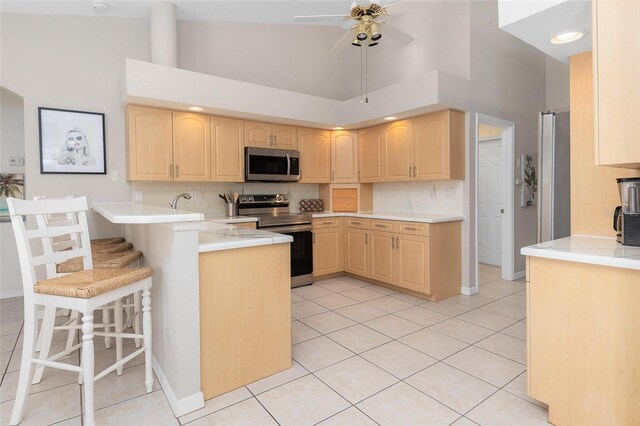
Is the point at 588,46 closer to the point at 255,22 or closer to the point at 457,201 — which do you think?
the point at 457,201

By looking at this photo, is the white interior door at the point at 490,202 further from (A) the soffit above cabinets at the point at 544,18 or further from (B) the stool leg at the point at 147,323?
(B) the stool leg at the point at 147,323

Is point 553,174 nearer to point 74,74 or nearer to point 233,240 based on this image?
point 233,240

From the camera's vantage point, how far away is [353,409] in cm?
186

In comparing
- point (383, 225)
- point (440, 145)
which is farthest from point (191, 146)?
point (440, 145)

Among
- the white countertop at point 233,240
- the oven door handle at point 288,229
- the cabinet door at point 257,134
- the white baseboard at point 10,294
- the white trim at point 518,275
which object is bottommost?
the white trim at point 518,275

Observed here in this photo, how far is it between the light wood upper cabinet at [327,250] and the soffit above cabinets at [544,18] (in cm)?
312

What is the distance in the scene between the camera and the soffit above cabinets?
5.43 feet

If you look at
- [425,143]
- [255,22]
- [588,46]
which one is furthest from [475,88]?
[255,22]

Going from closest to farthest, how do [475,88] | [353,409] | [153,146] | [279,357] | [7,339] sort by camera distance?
[353,409] → [279,357] → [7,339] → [153,146] → [475,88]

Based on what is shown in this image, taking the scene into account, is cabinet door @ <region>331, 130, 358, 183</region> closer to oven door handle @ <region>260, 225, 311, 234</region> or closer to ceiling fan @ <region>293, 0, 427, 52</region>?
oven door handle @ <region>260, 225, 311, 234</region>

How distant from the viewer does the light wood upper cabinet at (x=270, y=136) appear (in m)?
4.31

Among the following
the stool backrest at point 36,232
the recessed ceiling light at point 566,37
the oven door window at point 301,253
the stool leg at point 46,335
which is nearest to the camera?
the stool backrest at point 36,232

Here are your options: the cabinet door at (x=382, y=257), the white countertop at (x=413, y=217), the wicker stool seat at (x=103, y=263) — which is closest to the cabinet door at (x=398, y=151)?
the white countertop at (x=413, y=217)

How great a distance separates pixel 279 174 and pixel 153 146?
4.96ft
